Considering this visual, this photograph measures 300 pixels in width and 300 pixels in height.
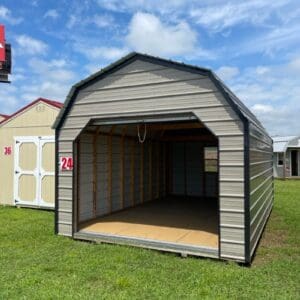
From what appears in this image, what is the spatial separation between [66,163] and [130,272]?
2897 millimetres

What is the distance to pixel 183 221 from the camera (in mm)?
8109

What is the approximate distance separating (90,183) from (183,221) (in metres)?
2.38

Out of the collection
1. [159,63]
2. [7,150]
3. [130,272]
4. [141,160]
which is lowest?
[130,272]

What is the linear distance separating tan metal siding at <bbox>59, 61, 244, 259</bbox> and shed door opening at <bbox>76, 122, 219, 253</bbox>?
555mm

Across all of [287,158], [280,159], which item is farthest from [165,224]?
[287,158]

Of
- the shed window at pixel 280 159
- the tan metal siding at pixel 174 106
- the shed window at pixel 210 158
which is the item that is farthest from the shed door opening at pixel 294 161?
the tan metal siding at pixel 174 106

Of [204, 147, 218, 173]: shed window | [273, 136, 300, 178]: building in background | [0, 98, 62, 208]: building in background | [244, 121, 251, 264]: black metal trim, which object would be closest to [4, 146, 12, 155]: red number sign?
[0, 98, 62, 208]: building in background

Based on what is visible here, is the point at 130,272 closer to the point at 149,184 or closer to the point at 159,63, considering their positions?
the point at 159,63

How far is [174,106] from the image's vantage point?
586 centimetres

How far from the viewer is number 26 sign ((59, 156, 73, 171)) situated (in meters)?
6.82

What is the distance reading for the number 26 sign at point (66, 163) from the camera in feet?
22.4

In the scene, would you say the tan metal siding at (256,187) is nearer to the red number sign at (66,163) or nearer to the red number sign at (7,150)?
the red number sign at (66,163)

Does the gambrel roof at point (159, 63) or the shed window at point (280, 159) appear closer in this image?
the gambrel roof at point (159, 63)

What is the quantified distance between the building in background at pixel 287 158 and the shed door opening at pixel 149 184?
12467 mm
